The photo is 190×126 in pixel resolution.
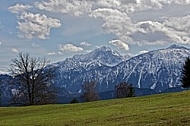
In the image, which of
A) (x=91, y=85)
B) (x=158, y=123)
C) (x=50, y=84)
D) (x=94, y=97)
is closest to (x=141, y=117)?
(x=158, y=123)

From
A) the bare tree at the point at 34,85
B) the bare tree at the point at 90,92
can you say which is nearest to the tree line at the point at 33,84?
the bare tree at the point at 34,85

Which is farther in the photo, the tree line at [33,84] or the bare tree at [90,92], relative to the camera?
the bare tree at [90,92]

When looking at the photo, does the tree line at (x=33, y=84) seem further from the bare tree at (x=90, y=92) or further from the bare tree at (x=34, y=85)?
the bare tree at (x=90, y=92)

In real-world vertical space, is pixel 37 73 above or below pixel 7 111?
above

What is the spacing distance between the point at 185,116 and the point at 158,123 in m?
2.20

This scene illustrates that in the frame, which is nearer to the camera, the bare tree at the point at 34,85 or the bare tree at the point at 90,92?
the bare tree at the point at 34,85

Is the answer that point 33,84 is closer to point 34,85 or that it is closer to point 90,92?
point 34,85

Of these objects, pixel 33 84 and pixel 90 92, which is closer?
pixel 33 84

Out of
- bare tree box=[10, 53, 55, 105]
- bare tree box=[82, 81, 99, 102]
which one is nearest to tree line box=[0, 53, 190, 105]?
bare tree box=[10, 53, 55, 105]

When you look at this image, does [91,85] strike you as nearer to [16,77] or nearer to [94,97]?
[94,97]

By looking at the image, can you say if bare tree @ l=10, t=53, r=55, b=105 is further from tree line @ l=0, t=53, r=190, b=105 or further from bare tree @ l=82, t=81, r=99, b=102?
bare tree @ l=82, t=81, r=99, b=102

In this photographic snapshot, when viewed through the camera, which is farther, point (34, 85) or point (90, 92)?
point (90, 92)

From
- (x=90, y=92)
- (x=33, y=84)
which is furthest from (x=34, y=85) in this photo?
(x=90, y=92)

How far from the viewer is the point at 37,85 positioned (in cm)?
7888
